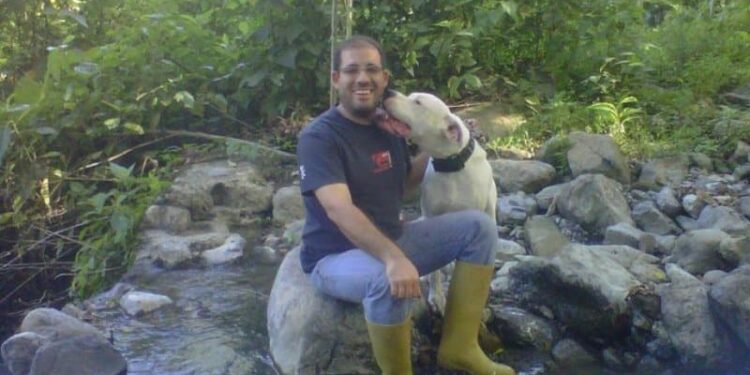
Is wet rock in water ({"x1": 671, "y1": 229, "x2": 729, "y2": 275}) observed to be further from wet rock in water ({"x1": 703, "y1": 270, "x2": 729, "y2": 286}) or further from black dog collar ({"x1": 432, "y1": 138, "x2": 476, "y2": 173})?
black dog collar ({"x1": 432, "y1": 138, "x2": 476, "y2": 173})

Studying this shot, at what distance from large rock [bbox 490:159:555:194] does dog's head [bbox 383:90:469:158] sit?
2.64 m

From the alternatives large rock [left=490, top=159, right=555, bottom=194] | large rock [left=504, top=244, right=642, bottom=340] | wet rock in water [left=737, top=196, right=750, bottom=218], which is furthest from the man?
wet rock in water [left=737, top=196, right=750, bottom=218]

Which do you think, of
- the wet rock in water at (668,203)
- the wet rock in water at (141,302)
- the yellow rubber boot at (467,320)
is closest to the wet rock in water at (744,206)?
the wet rock in water at (668,203)

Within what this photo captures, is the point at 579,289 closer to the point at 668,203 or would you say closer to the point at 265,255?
the point at 668,203

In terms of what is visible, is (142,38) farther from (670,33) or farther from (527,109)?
(670,33)

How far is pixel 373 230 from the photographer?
364cm

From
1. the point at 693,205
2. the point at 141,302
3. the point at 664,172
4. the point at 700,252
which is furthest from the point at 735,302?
the point at 141,302

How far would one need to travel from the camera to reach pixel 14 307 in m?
6.39

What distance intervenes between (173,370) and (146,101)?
3530mm

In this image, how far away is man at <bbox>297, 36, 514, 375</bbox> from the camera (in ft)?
12.1

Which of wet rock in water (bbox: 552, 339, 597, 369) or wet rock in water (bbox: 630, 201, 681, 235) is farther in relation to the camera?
wet rock in water (bbox: 630, 201, 681, 235)

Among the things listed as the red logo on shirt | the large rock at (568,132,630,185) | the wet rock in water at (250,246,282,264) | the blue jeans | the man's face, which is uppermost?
the man's face

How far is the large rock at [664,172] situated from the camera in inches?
267

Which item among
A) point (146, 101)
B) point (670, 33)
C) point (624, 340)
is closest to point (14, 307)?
point (146, 101)
